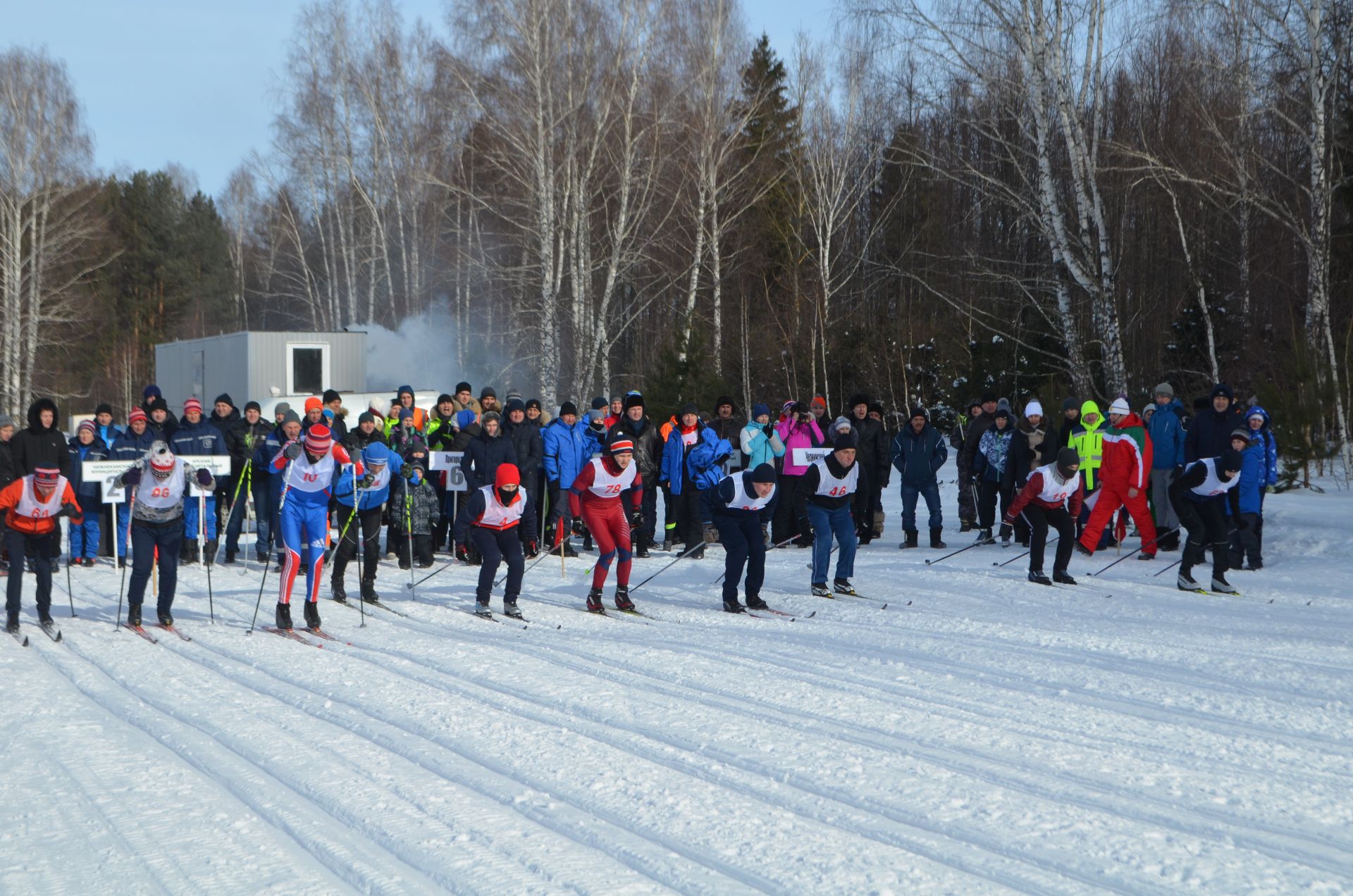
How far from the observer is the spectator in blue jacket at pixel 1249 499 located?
11.7 m

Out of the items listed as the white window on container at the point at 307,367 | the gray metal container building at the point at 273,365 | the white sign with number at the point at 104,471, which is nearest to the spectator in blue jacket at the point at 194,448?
the white sign with number at the point at 104,471

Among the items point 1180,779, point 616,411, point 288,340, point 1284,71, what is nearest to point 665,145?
point 288,340

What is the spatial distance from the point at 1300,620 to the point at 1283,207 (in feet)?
35.9

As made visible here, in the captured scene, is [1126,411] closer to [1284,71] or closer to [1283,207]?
[1283,207]

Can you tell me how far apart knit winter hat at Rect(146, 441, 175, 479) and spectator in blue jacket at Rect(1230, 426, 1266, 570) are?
30.6 ft

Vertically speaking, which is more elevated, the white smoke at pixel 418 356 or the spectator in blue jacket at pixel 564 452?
the white smoke at pixel 418 356

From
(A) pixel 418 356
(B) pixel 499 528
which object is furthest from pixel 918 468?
(A) pixel 418 356

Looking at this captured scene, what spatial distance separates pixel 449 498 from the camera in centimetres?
1443

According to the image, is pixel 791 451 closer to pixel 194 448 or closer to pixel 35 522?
pixel 194 448

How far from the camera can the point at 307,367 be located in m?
31.5

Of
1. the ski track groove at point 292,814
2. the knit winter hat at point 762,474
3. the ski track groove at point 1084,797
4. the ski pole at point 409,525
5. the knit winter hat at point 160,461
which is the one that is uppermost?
the knit winter hat at point 160,461

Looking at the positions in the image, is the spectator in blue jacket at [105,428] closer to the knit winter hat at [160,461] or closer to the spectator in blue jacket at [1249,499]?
the knit winter hat at [160,461]

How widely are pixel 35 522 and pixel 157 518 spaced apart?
1.03m

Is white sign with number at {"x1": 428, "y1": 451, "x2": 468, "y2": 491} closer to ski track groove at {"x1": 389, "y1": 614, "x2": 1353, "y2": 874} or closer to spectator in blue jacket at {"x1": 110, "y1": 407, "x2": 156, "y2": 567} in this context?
spectator in blue jacket at {"x1": 110, "y1": 407, "x2": 156, "y2": 567}
